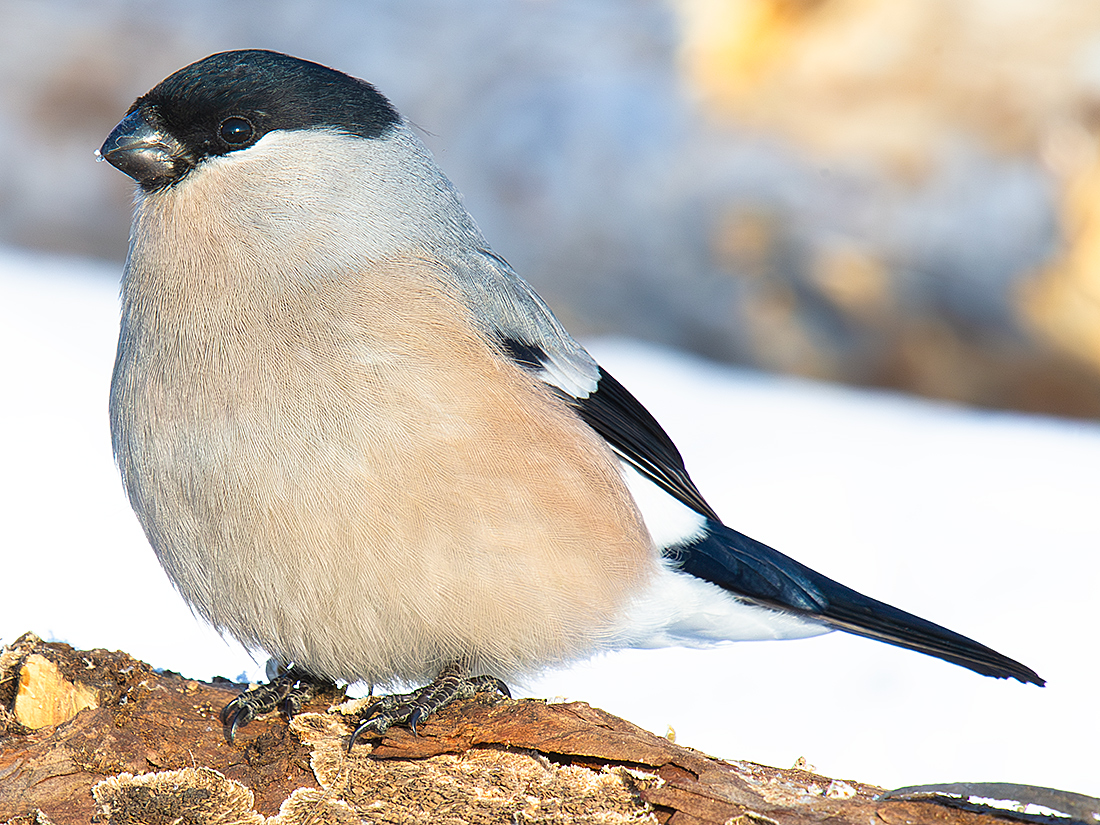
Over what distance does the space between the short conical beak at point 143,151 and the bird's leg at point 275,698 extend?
1.43 meters

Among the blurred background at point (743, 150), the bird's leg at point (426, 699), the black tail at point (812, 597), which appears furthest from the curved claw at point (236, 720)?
the blurred background at point (743, 150)

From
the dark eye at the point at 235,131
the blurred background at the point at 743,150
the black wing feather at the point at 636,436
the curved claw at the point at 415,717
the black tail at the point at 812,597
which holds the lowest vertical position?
the curved claw at the point at 415,717

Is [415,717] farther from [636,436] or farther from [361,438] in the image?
[636,436]

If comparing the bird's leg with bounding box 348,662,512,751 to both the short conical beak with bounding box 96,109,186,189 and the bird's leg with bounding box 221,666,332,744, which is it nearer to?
the bird's leg with bounding box 221,666,332,744

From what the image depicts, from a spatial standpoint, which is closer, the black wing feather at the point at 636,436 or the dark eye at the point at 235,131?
the dark eye at the point at 235,131

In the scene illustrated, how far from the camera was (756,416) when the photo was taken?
6098 mm

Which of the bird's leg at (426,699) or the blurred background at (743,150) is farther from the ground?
the blurred background at (743,150)

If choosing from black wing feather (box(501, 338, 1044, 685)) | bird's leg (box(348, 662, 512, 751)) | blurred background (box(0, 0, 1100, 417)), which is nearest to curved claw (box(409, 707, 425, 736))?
bird's leg (box(348, 662, 512, 751))

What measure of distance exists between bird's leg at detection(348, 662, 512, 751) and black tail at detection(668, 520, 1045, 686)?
2.55ft

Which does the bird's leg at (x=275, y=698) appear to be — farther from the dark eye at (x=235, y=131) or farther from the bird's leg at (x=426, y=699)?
the dark eye at (x=235, y=131)

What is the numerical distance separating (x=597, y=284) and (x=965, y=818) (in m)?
4.44

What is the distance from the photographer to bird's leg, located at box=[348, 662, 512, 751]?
99.6 inches

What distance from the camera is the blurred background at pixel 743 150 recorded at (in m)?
5.20

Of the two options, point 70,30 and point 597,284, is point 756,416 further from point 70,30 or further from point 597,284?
point 70,30
